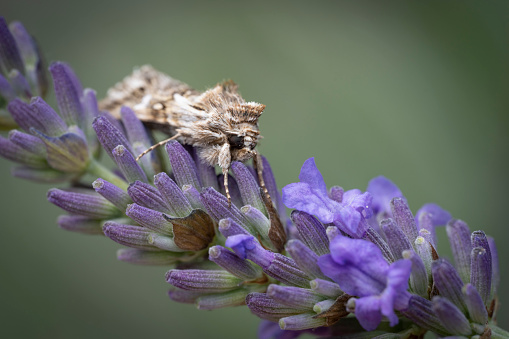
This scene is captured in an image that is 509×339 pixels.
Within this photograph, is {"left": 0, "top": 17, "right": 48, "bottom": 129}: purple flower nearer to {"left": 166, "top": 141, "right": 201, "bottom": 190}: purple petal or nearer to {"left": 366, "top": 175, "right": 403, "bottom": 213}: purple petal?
{"left": 166, "top": 141, "right": 201, "bottom": 190}: purple petal

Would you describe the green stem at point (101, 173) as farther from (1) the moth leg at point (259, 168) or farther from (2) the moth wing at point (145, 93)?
(1) the moth leg at point (259, 168)

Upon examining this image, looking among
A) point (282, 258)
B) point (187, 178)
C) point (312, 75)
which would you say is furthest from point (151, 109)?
point (312, 75)

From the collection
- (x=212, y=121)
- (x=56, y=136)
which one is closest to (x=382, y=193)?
(x=212, y=121)

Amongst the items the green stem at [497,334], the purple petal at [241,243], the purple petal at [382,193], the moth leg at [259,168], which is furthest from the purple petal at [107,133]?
the green stem at [497,334]

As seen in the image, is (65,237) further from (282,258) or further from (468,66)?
(468,66)

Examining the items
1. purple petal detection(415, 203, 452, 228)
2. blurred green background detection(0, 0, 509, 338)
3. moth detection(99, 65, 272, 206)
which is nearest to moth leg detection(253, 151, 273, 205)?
moth detection(99, 65, 272, 206)

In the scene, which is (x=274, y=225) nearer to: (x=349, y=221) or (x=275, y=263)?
(x=275, y=263)
